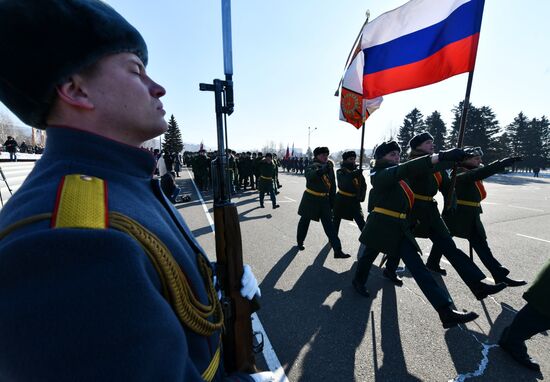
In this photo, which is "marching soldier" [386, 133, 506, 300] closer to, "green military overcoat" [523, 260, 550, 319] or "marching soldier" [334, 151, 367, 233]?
"green military overcoat" [523, 260, 550, 319]

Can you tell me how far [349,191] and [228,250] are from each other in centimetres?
435

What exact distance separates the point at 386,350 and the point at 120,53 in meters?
2.94

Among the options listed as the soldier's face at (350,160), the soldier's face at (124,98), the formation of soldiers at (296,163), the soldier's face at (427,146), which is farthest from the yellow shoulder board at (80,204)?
the formation of soldiers at (296,163)

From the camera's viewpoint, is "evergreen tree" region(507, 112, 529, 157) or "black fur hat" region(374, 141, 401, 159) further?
"evergreen tree" region(507, 112, 529, 157)

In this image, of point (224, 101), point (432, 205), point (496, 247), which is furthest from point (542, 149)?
point (224, 101)

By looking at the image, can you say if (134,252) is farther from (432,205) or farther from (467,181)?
(467,181)

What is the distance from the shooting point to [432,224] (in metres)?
3.65

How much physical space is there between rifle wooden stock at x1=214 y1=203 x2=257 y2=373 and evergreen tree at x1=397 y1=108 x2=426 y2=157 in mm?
53307

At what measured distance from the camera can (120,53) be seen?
920 mm

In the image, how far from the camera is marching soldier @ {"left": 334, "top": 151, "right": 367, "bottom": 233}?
5348 millimetres

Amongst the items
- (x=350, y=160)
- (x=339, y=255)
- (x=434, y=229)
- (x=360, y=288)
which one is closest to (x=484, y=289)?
(x=434, y=229)

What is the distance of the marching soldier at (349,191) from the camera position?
17.5 feet

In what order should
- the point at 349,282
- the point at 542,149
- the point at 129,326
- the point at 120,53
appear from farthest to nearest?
the point at 542,149
the point at 349,282
the point at 120,53
the point at 129,326

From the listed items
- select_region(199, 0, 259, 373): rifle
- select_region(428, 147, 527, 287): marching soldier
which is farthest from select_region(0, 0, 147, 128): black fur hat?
select_region(428, 147, 527, 287): marching soldier
